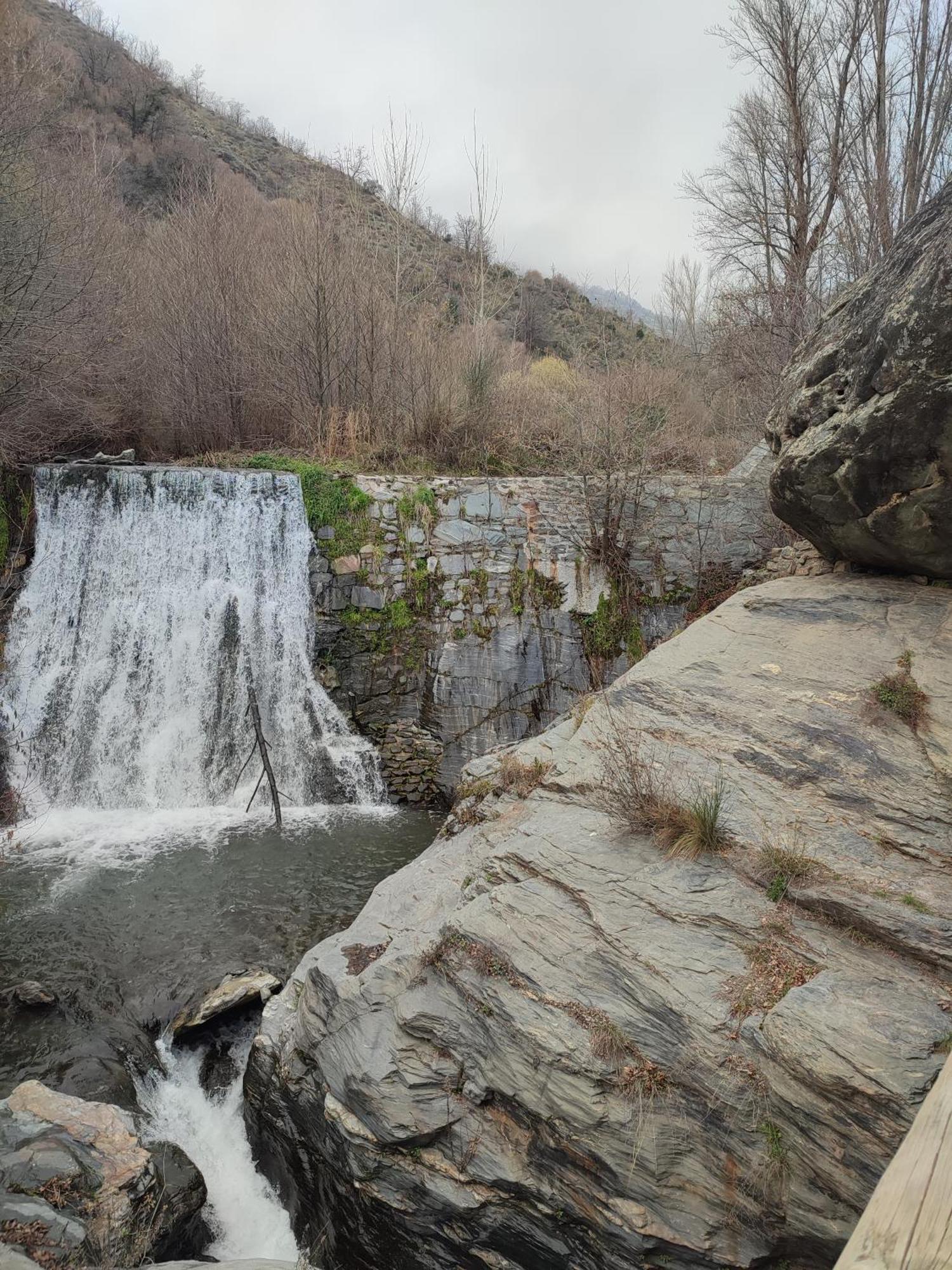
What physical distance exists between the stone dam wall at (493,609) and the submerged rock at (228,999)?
12.8ft

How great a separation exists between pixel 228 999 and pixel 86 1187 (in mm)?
1722

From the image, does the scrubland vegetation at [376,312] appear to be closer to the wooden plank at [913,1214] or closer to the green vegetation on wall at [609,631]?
the green vegetation on wall at [609,631]

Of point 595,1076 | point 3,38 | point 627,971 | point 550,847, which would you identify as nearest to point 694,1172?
point 595,1076

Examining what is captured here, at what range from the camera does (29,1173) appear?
3.44m

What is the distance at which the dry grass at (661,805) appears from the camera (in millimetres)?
3816

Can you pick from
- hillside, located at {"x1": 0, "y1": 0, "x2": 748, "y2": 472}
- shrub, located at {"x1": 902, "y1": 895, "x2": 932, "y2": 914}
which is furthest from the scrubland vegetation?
shrub, located at {"x1": 902, "y1": 895, "x2": 932, "y2": 914}

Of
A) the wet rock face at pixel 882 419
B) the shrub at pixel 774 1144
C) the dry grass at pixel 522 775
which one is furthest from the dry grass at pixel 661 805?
the wet rock face at pixel 882 419

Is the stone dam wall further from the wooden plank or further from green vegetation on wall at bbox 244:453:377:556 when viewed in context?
the wooden plank

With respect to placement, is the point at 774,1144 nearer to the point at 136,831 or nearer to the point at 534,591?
the point at 136,831

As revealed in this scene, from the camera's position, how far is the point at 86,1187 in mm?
3488

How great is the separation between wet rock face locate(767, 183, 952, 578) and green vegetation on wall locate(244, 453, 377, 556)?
5.50 metres

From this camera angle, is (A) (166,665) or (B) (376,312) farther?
(B) (376,312)

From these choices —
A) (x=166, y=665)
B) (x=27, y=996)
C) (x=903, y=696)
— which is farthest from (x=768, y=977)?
(x=166, y=665)

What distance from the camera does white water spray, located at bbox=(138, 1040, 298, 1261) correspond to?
152 inches
